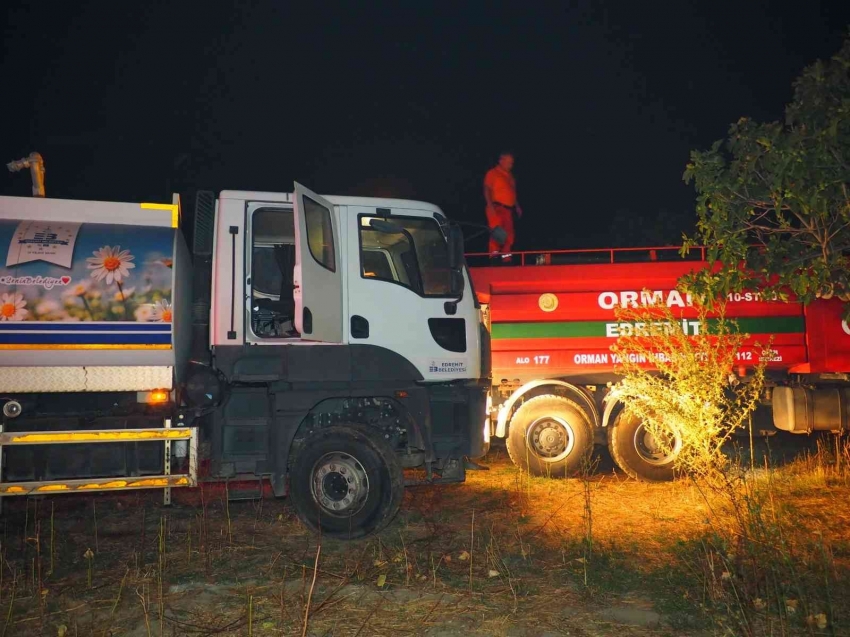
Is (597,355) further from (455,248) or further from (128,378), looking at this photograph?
(128,378)

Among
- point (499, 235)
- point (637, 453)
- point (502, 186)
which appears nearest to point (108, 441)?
point (499, 235)

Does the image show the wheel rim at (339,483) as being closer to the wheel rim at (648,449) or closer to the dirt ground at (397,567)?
the dirt ground at (397,567)

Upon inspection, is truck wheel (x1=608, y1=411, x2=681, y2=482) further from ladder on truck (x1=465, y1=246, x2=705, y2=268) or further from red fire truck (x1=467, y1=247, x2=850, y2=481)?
ladder on truck (x1=465, y1=246, x2=705, y2=268)

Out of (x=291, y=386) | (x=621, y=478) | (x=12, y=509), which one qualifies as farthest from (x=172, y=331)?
(x=621, y=478)

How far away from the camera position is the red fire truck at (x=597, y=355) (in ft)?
31.2

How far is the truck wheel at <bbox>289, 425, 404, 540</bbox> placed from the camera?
6613 millimetres

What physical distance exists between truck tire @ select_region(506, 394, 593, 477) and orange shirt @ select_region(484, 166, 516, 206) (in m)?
3.22

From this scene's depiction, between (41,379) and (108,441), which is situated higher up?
(41,379)

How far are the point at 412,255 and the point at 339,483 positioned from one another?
7.25 ft

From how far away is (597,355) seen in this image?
9820mm

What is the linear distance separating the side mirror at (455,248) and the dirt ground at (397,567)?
7.97ft

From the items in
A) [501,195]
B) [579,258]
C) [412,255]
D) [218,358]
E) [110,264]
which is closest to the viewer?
[218,358]

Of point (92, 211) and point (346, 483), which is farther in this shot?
point (92, 211)

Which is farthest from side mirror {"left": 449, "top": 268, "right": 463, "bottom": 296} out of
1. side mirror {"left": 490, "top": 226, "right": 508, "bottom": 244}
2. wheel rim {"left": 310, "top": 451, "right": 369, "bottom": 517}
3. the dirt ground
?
the dirt ground
